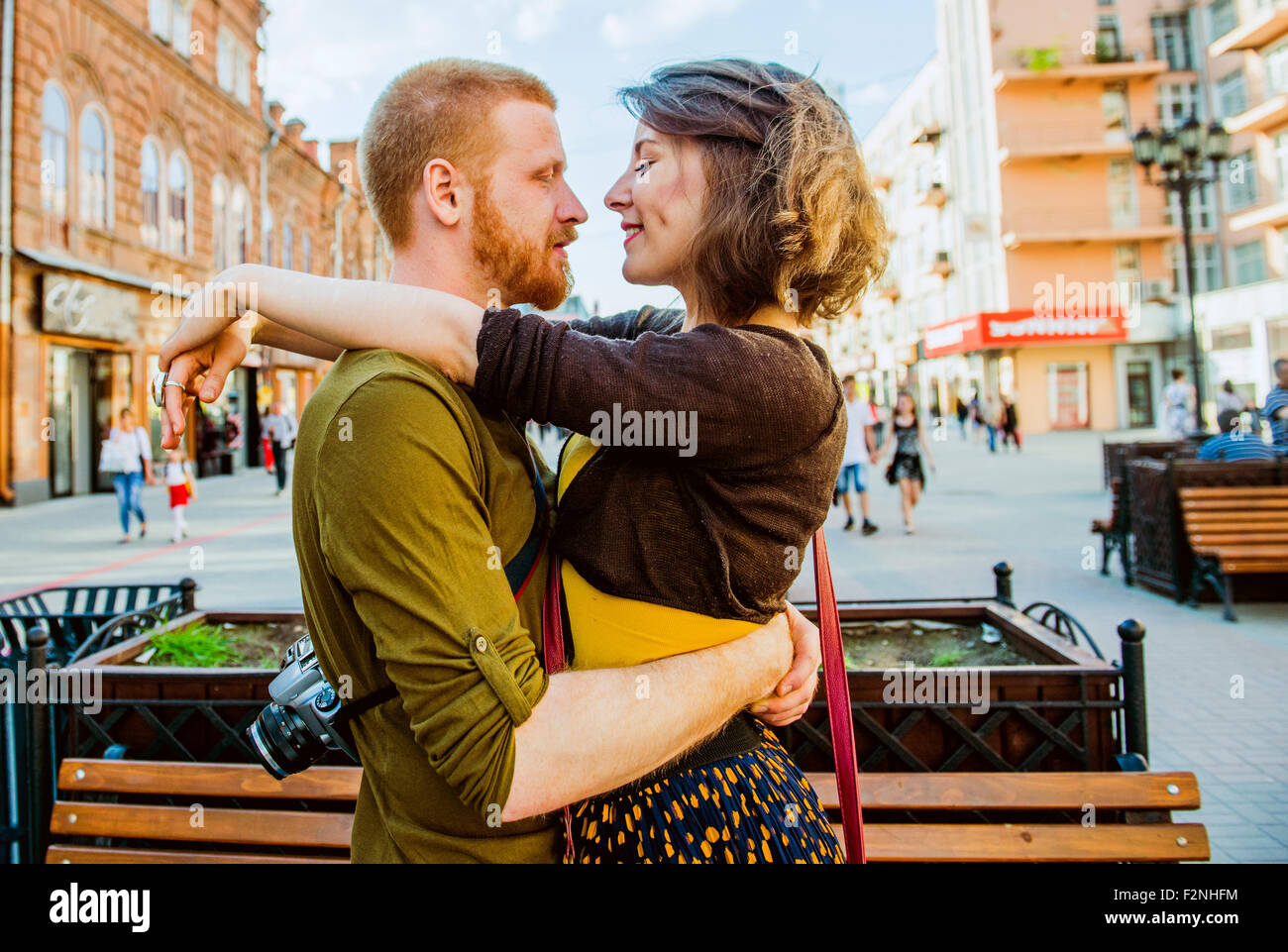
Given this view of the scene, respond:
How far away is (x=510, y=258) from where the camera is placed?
1.57 m

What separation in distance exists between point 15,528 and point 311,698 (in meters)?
15.1

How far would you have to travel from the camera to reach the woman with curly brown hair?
125cm

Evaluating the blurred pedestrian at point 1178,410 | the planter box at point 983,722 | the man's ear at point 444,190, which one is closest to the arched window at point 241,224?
the blurred pedestrian at point 1178,410

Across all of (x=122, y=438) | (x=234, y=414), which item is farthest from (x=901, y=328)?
(x=122, y=438)

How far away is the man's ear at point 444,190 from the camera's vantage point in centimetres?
150

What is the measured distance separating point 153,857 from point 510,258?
2349 millimetres

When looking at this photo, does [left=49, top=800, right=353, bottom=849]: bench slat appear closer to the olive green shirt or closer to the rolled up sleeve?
the olive green shirt

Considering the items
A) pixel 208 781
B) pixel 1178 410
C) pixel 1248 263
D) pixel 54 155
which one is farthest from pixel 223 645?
pixel 1248 263

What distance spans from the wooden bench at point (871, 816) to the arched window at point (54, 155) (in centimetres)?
1789

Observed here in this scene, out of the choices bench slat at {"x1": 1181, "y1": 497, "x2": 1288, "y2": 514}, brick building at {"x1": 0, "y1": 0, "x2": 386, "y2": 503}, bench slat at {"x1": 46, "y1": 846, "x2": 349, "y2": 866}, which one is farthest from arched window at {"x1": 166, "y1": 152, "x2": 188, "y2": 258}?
bench slat at {"x1": 1181, "y1": 497, "x2": 1288, "y2": 514}

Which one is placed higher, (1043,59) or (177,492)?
(1043,59)

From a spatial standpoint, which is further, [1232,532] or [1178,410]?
[1178,410]

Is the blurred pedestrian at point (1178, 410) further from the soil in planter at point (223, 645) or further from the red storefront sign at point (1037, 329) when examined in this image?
the red storefront sign at point (1037, 329)

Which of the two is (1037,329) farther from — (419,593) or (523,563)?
(419,593)
